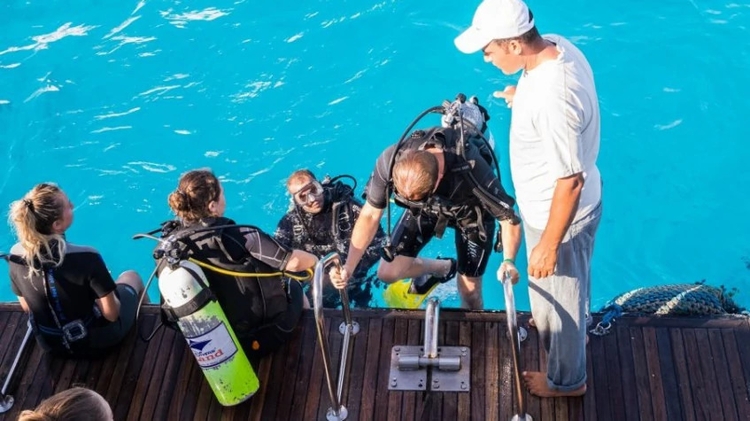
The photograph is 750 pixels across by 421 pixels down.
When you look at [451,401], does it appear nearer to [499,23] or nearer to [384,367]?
[384,367]

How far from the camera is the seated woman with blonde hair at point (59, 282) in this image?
437cm

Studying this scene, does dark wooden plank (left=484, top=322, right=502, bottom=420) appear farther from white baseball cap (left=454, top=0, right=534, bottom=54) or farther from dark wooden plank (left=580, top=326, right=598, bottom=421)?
white baseball cap (left=454, top=0, right=534, bottom=54)

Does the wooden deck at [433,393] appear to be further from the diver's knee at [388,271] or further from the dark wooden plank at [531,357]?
the diver's knee at [388,271]

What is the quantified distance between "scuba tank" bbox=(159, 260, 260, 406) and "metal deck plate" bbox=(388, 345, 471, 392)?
92cm

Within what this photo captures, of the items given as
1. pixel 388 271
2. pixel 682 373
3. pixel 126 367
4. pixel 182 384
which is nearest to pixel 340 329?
pixel 388 271

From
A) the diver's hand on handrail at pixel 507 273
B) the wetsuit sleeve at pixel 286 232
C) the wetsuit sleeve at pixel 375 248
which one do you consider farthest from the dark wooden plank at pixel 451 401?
the wetsuit sleeve at pixel 286 232

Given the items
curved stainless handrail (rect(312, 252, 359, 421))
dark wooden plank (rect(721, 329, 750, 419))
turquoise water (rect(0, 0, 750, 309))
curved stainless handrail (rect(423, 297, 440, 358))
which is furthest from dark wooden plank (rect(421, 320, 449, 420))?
turquoise water (rect(0, 0, 750, 309))

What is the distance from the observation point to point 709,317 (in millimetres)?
5047

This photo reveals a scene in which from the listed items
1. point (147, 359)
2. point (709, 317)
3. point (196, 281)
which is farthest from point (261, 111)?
point (709, 317)

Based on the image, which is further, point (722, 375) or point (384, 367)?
point (384, 367)

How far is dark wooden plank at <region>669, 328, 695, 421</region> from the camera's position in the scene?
4.56 metres

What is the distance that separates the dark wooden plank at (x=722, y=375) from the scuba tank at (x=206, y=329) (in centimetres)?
282

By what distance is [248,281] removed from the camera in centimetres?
452

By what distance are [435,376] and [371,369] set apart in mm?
412
